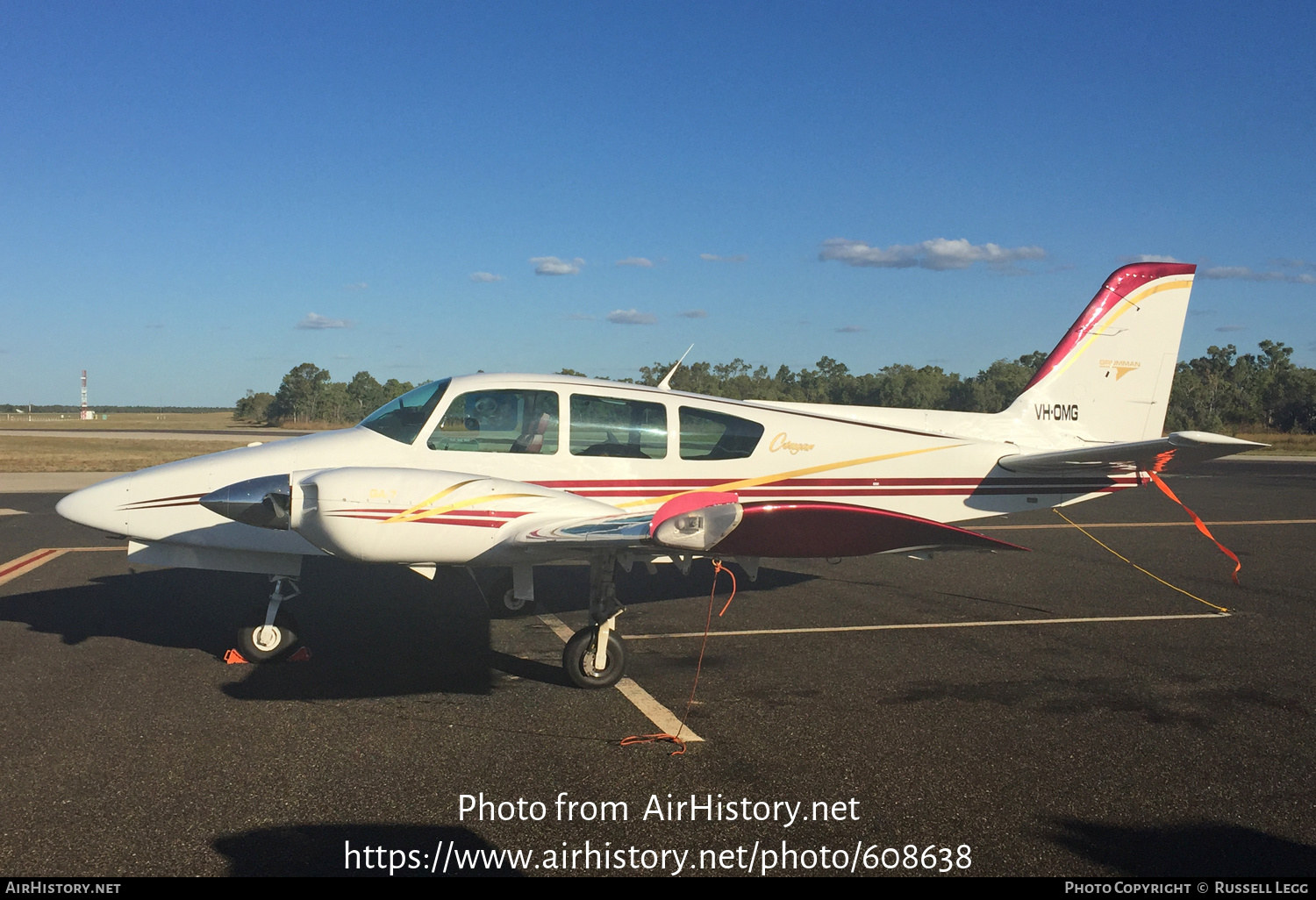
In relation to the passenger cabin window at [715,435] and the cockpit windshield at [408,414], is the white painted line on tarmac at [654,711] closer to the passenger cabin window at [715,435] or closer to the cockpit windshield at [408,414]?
the passenger cabin window at [715,435]

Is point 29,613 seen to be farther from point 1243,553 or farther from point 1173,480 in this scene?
point 1173,480

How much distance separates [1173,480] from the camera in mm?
27312

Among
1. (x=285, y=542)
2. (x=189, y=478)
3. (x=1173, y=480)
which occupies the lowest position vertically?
(x=1173, y=480)

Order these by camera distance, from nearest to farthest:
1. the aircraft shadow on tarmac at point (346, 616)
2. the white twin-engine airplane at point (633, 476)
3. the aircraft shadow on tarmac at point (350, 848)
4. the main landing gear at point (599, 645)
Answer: the aircraft shadow on tarmac at point (350, 848) → the white twin-engine airplane at point (633, 476) → the main landing gear at point (599, 645) → the aircraft shadow on tarmac at point (346, 616)

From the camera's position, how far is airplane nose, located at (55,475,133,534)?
6.75 m

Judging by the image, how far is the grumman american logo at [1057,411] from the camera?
9750 mm

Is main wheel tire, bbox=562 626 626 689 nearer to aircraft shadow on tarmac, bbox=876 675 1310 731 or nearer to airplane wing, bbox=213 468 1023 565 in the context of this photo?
airplane wing, bbox=213 468 1023 565

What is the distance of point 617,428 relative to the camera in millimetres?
7531

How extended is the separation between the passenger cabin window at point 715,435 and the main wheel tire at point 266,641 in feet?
12.2

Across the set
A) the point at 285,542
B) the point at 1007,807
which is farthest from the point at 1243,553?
the point at 285,542

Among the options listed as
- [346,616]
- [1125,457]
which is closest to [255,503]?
[346,616]

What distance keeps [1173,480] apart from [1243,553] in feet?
52.3

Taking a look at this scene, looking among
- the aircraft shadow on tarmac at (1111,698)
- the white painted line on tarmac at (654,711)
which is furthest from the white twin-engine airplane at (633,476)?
the aircraft shadow on tarmac at (1111,698)

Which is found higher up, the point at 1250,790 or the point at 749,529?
the point at 749,529
